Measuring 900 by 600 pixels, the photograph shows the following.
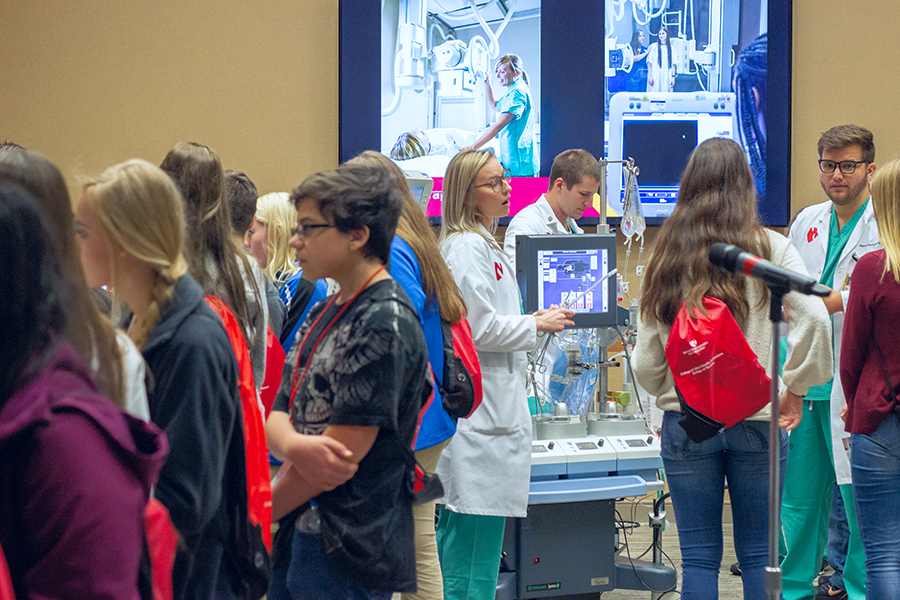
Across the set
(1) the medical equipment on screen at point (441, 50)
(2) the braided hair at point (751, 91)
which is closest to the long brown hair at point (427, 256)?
(1) the medical equipment on screen at point (441, 50)

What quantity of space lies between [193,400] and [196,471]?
94 millimetres

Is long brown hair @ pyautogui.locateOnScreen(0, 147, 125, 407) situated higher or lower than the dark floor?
higher

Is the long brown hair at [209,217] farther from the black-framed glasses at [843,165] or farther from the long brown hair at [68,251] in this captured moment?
the black-framed glasses at [843,165]

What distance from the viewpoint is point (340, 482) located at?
52.5 inches

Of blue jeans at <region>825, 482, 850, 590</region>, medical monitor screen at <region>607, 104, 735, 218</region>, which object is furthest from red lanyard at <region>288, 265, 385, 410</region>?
medical monitor screen at <region>607, 104, 735, 218</region>

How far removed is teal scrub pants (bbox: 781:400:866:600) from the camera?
3.11m

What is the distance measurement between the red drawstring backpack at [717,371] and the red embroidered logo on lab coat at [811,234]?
148 centimetres

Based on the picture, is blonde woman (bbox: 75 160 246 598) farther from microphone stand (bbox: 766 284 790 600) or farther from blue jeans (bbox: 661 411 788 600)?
blue jeans (bbox: 661 411 788 600)

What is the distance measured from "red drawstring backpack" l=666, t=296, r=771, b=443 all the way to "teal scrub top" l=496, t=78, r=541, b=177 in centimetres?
258

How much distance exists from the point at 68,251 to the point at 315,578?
2.49 feet

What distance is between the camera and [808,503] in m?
3.12

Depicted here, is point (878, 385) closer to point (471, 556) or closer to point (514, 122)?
point (471, 556)

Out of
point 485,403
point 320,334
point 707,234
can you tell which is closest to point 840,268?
point 707,234

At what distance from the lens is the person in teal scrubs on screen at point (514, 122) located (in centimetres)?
450
